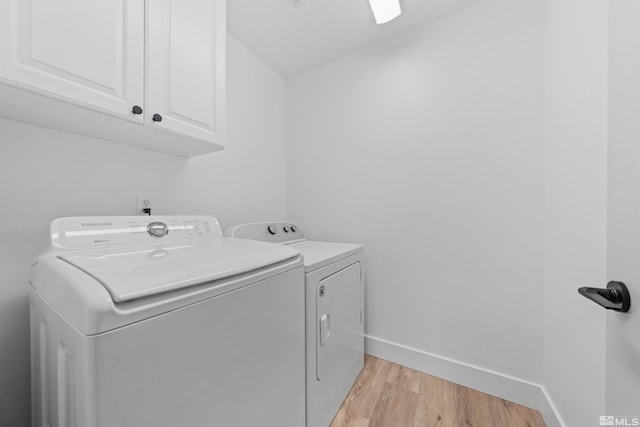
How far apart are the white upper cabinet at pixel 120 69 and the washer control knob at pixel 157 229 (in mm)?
434

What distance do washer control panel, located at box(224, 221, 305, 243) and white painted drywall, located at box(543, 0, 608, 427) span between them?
1.61m

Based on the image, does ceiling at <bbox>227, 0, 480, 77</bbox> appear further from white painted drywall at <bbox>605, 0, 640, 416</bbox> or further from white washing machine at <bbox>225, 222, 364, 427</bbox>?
white washing machine at <bbox>225, 222, 364, 427</bbox>

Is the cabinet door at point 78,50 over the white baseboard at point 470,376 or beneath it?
over

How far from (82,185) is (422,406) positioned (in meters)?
2.18

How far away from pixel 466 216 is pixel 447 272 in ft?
1.33

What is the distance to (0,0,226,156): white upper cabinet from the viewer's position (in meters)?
0.70

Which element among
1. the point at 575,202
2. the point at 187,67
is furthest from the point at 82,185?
the point at 575,202

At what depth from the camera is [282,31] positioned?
174 centimetres

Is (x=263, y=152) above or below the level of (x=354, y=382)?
above

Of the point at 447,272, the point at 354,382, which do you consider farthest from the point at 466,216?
the point at 354,382

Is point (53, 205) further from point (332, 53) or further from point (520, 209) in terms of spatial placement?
point (520, 209)

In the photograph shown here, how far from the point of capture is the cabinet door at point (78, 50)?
673mm

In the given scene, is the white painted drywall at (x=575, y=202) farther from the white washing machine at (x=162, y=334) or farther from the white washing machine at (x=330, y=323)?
the white washing machine at (x=162, y=334)

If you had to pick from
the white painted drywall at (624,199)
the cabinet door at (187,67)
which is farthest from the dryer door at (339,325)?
the cabinet door at (187,67)
